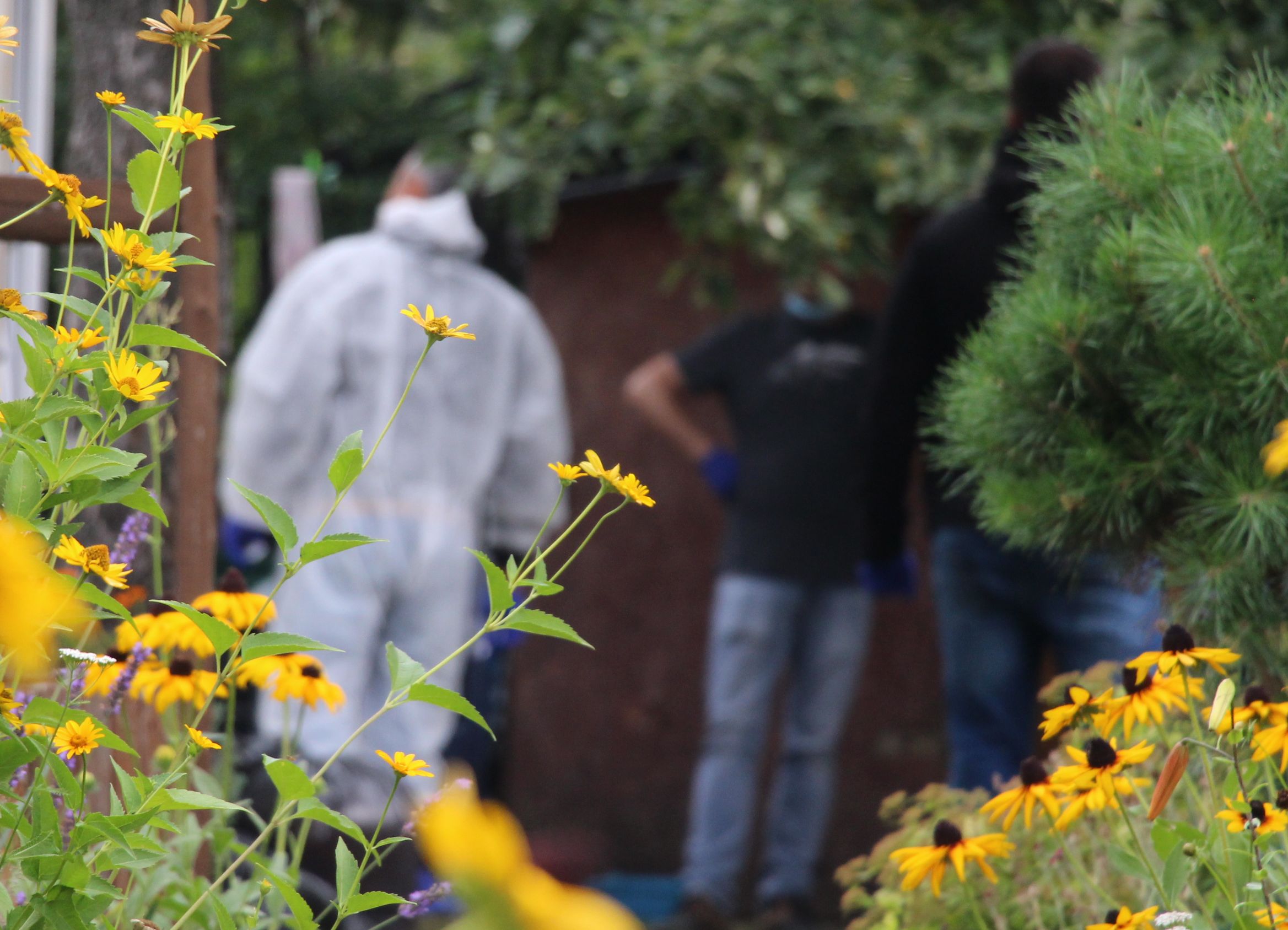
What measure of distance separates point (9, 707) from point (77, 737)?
Result: 0.16 feet

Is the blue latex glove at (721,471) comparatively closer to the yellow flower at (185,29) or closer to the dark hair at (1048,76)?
the dark hair at (1048,76)

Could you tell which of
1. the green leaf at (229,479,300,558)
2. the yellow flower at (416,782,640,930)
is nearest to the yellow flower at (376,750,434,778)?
the green leaf at (229,479,300,558)

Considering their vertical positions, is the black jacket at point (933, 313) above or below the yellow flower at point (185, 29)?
below

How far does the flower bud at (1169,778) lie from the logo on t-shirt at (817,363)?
2550mm

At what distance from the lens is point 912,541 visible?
4129 millimetres

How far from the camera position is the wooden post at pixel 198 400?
1615 millimetres

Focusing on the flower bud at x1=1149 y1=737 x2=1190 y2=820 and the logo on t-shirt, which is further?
the logo on t-shirt

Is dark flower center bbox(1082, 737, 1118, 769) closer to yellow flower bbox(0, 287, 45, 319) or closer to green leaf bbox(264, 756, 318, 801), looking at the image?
green leaf bbox(264, 756, 318, 801)

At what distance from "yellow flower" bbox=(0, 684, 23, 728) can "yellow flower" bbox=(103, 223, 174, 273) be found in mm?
258

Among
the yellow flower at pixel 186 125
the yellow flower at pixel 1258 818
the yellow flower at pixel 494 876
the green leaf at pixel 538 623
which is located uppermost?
the yellow flower at pixel 186 125

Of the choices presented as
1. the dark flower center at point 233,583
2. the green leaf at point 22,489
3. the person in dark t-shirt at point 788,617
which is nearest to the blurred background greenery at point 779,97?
the person in dark t-shirt at point 788,617

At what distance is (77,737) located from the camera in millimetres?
902

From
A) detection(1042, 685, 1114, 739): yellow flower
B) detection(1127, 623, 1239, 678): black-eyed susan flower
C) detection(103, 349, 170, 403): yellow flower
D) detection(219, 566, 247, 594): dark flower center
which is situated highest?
detection(103, 349, 170, 403): yellow flower

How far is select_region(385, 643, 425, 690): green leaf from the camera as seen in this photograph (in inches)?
35.9
